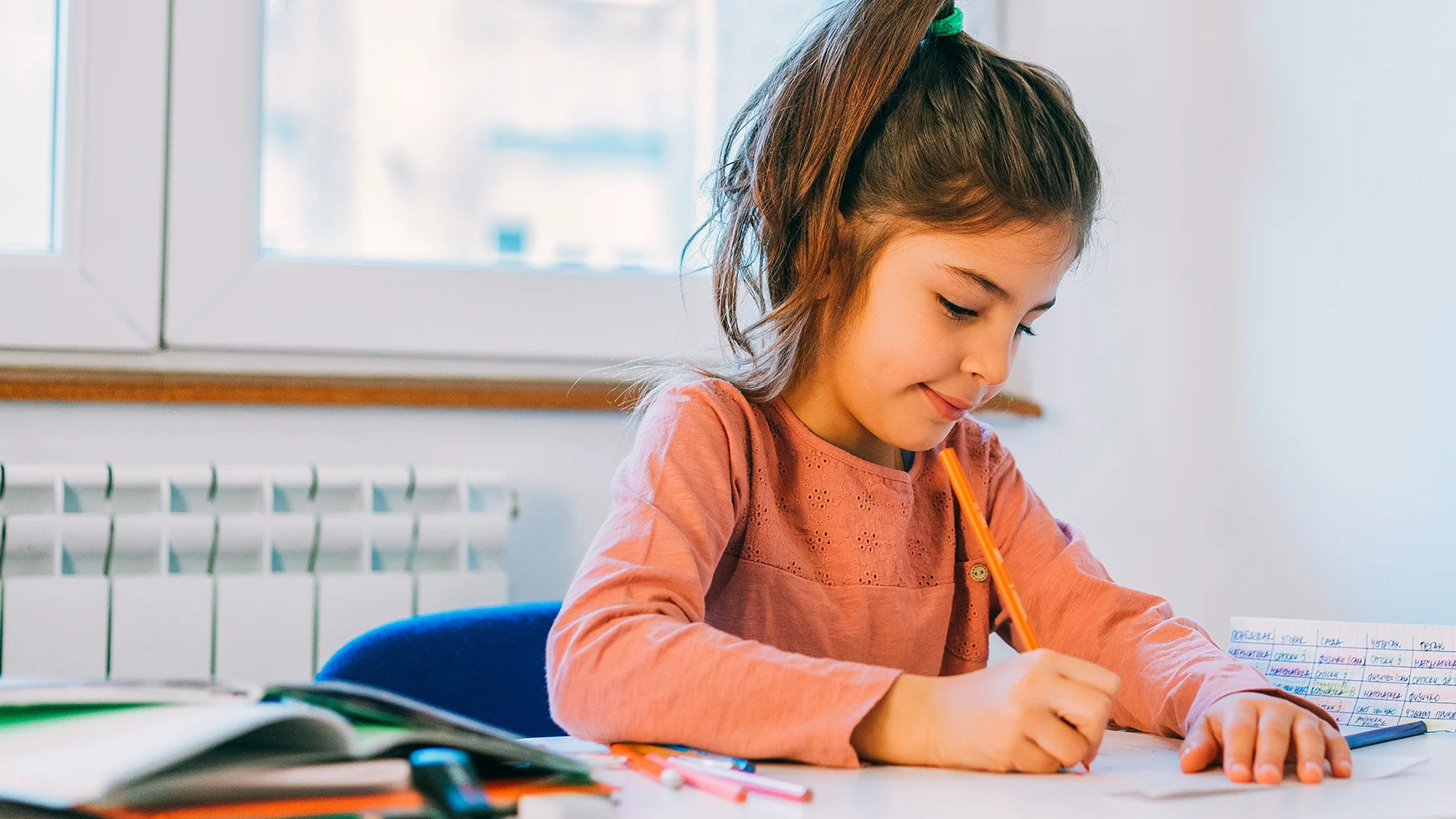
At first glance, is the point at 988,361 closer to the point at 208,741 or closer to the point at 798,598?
the point at 798,598

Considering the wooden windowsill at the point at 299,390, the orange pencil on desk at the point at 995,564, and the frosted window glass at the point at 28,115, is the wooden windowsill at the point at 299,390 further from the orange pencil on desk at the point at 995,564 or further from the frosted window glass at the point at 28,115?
the orange pencil on desk at the point at 995,564

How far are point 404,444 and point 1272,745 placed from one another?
93cm

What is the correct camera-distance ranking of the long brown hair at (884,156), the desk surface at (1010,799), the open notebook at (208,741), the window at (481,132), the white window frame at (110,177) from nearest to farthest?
1. the open notebook at (208,741)
2. the desk surface at (1010,799)
3. the long brown hair at (884,156)
4. the white window frame at (110,177)
5. the window at (481,132)

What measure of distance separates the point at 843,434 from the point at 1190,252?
71cm

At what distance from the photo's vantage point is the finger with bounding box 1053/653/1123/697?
1.94 ft

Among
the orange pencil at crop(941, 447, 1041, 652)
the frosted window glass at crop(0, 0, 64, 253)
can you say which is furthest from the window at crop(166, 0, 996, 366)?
the orange pencil at crop(941, 447, 1041, 652)

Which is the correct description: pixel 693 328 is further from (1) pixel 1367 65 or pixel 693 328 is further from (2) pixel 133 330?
(1) pixel 1367 65

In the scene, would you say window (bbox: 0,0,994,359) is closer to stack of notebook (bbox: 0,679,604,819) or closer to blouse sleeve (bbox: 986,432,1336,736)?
blouse sleeve (bbox: 986,432,1336,736)

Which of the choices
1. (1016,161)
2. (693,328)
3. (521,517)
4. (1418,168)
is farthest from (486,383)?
(1418,168)

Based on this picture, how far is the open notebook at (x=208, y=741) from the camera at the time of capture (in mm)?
383

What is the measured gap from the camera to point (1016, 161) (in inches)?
34.4

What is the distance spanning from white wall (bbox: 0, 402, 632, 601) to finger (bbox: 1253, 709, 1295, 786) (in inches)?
32.5

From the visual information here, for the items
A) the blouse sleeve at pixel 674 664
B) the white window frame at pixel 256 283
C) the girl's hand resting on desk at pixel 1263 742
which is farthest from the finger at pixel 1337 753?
the white window frame at pixel 256 283

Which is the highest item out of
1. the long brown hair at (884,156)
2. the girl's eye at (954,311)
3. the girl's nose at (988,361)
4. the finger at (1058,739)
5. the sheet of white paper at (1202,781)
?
the long brown hair at (884,156)
